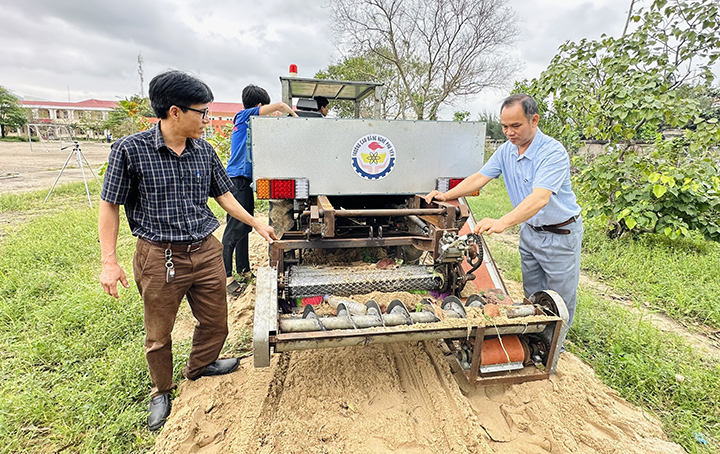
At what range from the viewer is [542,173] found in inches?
99.7

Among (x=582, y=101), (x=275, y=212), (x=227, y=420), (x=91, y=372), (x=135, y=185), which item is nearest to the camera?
(x=135, y=185)

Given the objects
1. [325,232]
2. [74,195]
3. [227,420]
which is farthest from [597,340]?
[74,195]

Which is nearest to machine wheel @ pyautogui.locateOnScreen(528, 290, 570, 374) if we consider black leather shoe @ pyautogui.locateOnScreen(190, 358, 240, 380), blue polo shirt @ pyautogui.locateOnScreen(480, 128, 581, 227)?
blue polo shirt @ pyautogui.locateOnScreen(480, 128, 581, 227)

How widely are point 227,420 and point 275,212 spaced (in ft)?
6.11

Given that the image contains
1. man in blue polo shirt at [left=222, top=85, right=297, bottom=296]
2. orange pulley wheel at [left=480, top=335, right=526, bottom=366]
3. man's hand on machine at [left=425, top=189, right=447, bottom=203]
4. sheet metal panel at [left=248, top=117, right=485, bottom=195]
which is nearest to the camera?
orange pulley wheel at [left=480, top=335, right=526, bottom=366]

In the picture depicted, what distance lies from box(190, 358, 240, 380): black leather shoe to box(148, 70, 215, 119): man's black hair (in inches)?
68.4

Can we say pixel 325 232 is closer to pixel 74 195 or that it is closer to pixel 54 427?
pixel 54 427

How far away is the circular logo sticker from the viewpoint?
332 cm

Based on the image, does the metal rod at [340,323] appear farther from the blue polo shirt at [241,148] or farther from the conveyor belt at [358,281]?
the blue polo shirt at [241,148]

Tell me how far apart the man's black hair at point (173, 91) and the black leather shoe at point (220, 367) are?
5.70 feet

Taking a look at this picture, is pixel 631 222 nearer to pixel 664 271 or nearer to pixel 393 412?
pixel 664 271

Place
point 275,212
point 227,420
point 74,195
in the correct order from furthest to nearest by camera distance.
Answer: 1. point 74,195
2. point 275,212
3. point 227,420

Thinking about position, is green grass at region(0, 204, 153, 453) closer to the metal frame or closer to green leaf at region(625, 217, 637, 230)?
the metal frame

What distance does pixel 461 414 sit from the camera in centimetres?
228
